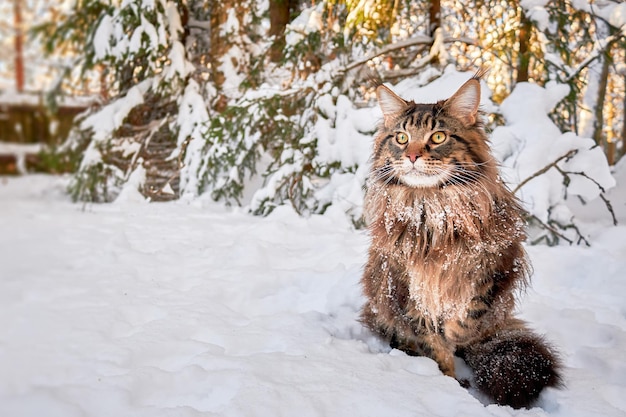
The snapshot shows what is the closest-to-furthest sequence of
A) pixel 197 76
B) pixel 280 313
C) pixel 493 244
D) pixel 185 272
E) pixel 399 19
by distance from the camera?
pixel 493 244 < pixel 280 313 < pixel 185 272 < pixel 399 19 < pixel 197 76

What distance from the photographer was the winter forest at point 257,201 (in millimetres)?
1251

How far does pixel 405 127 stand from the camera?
237cm

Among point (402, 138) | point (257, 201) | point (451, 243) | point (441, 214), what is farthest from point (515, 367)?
point (257, 201)

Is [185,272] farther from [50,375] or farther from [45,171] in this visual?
[45,171]

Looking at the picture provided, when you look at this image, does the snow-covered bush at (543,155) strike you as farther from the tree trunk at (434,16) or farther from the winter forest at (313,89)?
the tree trunk at (434,16)

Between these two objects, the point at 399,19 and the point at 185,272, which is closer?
the point at 185,272

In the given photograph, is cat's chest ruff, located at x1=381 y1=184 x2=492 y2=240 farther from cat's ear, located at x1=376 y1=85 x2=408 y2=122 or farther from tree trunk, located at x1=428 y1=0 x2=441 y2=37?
tree trunk, located at x1=428 y1=0 x2=441 y2=37

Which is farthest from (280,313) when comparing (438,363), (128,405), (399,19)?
(399,19)

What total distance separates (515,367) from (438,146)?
114 centimetres

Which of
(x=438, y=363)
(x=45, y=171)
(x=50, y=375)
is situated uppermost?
(x=45, y=171)

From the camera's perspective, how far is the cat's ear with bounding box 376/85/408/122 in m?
2.52

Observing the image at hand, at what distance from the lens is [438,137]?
90.1 inches

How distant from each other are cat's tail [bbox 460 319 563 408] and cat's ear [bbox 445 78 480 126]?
46.0 inches

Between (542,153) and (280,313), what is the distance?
2.94 meters
